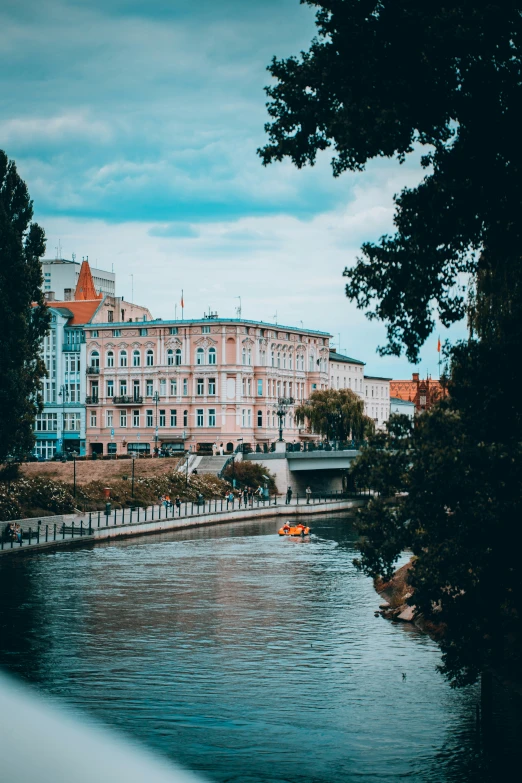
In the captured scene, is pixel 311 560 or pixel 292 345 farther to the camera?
pixel 292 345

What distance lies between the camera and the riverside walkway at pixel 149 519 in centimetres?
6081

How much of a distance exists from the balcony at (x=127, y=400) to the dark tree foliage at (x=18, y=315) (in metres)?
57.0

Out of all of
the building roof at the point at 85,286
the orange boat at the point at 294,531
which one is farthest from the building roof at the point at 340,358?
the orange boat at the point at 294,531

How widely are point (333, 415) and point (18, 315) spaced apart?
63.0 metres

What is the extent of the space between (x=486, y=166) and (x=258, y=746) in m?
14.2

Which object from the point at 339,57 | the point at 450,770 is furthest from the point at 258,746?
the point at 339,57

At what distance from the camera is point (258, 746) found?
2292cm

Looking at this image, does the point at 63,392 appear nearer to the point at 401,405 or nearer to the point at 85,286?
the point at 85,286

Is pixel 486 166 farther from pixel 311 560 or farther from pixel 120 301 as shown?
pixel 120 301

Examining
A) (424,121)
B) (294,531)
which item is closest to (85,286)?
(294,531)

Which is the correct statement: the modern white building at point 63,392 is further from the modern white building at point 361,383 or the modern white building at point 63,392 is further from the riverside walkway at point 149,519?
the modern white building at point 361,383

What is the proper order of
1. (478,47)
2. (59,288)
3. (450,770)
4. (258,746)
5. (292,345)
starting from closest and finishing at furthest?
(478,47), (450,770), (258,746), (292,345), (59,288)

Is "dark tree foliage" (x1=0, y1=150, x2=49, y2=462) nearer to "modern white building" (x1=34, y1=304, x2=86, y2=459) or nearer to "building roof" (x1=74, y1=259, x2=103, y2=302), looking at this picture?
"modern white building" (x1=34, y1=304, x2=86, y2=459)

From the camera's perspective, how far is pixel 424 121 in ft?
70.2
